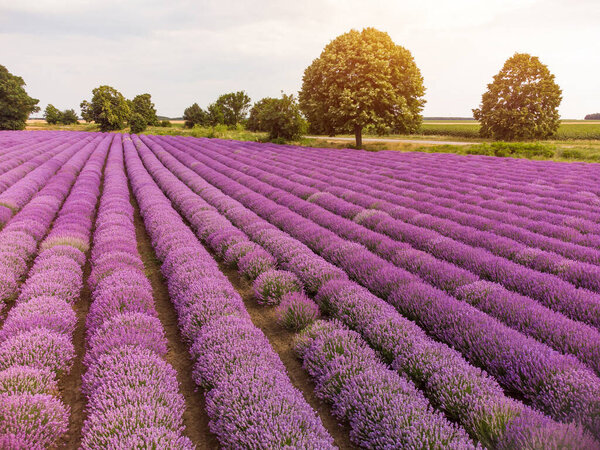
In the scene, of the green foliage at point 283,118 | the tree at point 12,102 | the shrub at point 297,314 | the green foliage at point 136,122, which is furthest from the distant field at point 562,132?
the tree at point 12,102

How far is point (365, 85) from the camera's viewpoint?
926 inches

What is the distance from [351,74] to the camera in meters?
23.6

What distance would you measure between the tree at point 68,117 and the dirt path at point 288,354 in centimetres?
9906

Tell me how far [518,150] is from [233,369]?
1020 inches

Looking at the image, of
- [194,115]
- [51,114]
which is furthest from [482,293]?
[51,114]

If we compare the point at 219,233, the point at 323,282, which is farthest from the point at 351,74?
the point at 323,282

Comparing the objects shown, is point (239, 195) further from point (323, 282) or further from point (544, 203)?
point (544, 203)

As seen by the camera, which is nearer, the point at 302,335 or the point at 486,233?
the point at 302,335

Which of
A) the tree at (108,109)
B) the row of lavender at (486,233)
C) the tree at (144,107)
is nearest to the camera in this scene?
the row of lavender at (486,233)

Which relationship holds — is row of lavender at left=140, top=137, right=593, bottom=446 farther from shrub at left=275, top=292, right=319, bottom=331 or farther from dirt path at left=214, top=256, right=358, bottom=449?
dirt path at left=214, top=256, right=358, bottom=449

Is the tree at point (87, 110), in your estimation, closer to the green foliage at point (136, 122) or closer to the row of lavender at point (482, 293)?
the green foliage at point (136, 122)

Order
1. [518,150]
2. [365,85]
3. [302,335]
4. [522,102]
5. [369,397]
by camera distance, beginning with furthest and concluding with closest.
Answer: [522,102] → [365,85] → [518,150] → [302,335] → [369,397]

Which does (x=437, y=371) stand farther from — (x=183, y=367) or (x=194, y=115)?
(x=194, y=115)

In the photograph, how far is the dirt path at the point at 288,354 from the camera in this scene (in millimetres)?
2633
